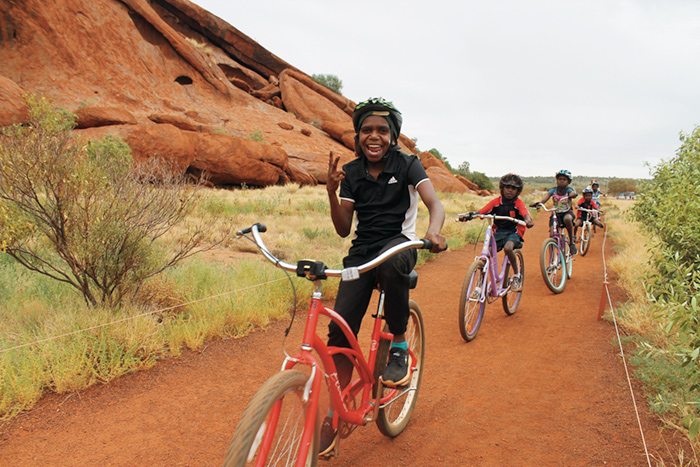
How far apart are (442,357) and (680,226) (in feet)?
10.1

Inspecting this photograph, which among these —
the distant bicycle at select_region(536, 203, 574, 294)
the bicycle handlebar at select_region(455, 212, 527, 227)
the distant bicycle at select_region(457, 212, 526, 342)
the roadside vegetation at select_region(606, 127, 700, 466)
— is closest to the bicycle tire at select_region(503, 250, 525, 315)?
the distant bicycle at select_region(457, 212, 526, 342)

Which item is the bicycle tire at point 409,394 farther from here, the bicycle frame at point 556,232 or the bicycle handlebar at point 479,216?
the bicycle frame at point 556,232

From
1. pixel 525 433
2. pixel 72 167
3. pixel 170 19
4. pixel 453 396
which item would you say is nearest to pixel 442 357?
pixel 453 396

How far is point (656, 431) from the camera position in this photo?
10.3 feet

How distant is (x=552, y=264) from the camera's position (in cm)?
748

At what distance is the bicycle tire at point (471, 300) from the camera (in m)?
5.01

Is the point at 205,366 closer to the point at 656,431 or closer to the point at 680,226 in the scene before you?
the point at 656,431

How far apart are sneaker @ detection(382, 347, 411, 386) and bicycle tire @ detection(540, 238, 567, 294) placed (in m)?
5.02

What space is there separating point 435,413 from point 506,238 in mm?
3149

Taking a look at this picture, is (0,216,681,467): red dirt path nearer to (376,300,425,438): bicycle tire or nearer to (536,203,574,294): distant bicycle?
(376,300,425,438): bicycle tire

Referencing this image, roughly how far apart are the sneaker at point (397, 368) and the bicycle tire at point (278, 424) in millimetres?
950

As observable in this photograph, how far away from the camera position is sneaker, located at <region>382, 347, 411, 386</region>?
285 centimetres

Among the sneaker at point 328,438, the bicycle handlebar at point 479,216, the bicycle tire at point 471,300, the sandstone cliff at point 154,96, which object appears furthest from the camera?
the sandstone cliff at point 154,96

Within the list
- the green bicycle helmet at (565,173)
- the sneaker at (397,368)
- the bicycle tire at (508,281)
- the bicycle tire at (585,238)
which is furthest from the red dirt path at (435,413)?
the bicycle tire at (585,238)
